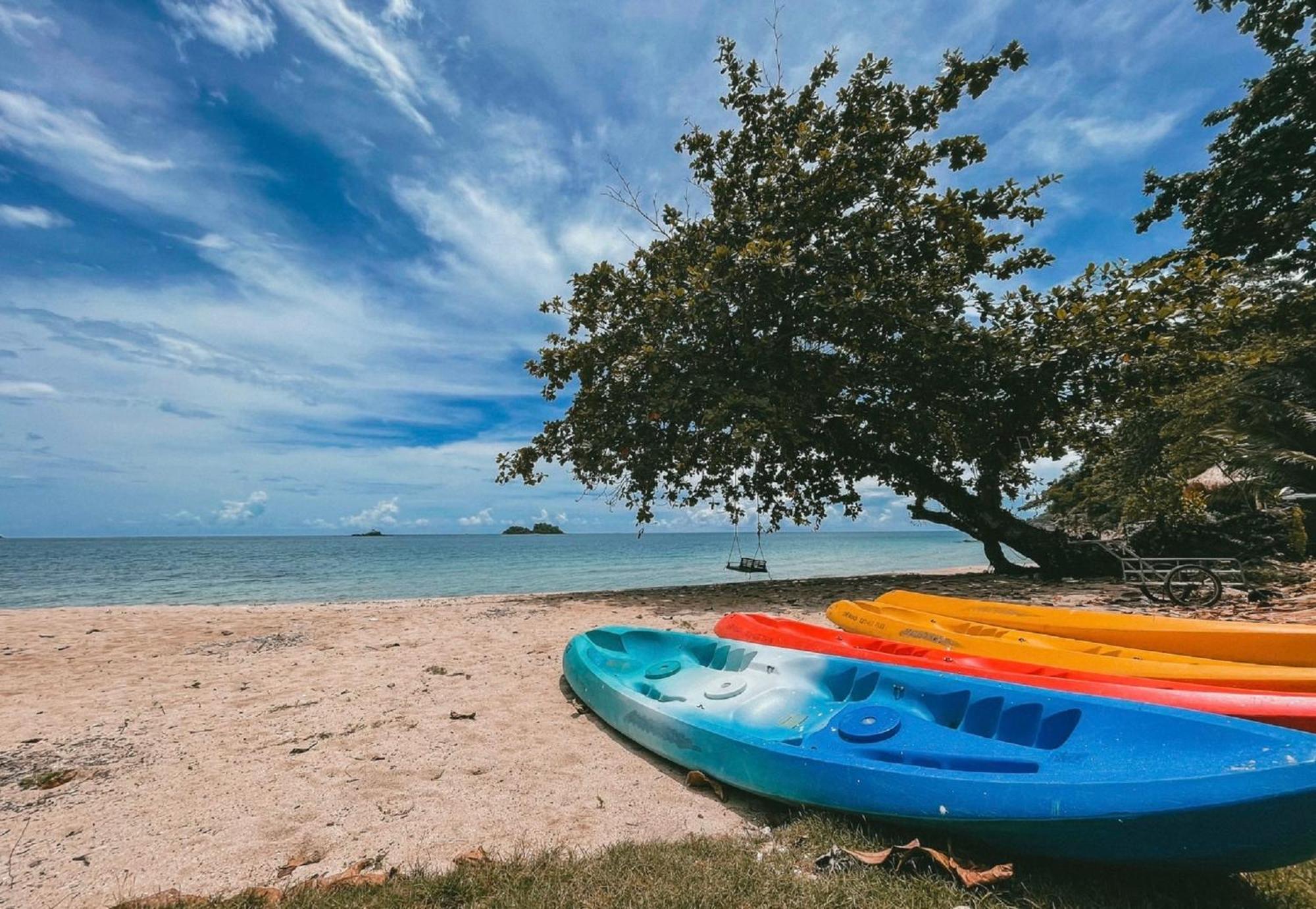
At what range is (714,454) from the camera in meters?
13.3

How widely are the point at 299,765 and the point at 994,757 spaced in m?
4.11

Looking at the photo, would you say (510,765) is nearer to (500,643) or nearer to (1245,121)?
(500,643)

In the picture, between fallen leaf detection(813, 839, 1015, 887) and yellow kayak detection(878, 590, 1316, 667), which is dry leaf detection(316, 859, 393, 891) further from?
yellow kayak detection(878, 590, 1316, 667)

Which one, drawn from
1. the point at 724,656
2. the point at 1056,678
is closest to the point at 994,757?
the point at 1056,678

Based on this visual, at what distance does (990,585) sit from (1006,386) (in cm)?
402

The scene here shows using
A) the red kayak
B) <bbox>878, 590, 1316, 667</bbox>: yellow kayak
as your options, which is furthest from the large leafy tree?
the red kayak

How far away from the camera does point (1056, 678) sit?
369 cm

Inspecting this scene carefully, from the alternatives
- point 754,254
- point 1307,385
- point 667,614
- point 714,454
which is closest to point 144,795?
point 667,614

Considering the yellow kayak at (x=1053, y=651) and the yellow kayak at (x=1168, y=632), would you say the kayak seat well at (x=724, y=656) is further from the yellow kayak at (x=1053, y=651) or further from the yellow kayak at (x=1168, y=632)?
the yellow kayak at (x=1168, y=632)

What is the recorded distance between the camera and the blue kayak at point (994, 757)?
6.76 ft

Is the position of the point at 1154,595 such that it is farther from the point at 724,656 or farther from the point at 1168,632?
the point at 724,656

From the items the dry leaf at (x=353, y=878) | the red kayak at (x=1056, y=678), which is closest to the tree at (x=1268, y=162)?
the red kayak at (x=1056, y=678)

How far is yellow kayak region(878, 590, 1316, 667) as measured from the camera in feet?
14.3

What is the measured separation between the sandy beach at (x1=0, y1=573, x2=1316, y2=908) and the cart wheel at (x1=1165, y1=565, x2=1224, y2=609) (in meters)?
0.63
